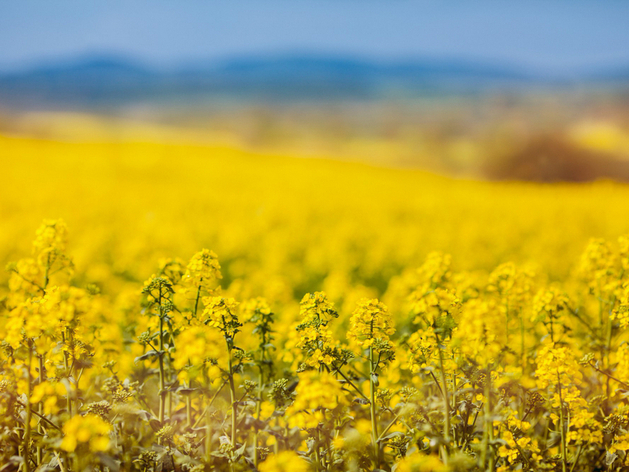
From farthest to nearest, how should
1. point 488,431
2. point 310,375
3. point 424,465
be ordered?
point 488,431 < point 310,375 < point 424,465

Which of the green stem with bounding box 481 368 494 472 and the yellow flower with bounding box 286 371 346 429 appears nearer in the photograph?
the yellow flower with bounding box 286 371 346 429

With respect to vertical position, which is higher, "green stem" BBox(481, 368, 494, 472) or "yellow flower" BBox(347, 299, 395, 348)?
"yellow flower" BBox(347, 299, 395, 348)

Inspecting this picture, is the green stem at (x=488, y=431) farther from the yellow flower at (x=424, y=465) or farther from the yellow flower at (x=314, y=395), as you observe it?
the yellow flower at (x=314, y=395)

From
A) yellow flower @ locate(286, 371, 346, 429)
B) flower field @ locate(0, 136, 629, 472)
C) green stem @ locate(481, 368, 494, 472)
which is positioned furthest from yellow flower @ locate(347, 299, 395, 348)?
green stem @ locate(481, 368, 494, 472)

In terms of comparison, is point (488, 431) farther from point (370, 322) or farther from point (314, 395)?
point (314, 395)

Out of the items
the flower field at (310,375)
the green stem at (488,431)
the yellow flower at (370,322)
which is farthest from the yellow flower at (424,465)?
the yellow flower at (370,322)

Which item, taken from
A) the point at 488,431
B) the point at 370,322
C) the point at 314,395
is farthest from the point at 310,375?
the point at 488,431

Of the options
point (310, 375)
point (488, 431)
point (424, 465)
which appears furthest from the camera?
point (488, 431)

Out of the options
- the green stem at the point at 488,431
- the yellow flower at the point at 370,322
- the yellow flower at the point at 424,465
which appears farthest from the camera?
the yellow flower at the point at 370,322

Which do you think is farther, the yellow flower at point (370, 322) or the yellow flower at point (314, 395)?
the yellow flower at point (370, 322)

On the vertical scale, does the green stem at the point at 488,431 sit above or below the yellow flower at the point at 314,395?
below

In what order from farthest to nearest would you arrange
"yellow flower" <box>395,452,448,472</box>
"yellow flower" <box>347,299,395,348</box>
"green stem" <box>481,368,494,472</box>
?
"yellow flower" <box>347,299,395,348</box> < "green stem" <box>481,368,494,472</box> < "yellow flower" <box>395,452,448,472</box>

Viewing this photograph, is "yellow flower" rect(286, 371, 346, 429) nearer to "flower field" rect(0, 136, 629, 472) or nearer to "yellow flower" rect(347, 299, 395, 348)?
"flower field" rect(0, 136, 629, 472)

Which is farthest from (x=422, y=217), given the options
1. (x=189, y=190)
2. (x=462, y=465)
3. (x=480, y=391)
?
(x=462, y=465)
